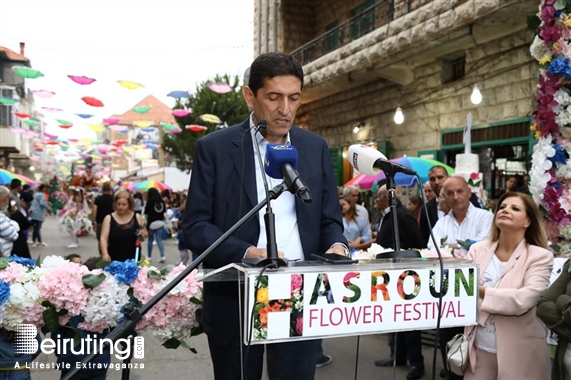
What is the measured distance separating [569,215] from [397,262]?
3.03 m

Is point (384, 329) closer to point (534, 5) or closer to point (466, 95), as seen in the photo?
point (534, 5)

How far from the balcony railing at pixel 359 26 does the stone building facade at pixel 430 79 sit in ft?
0.13

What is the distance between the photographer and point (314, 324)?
1.73 metres

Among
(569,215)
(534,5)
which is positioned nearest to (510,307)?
(569,215)

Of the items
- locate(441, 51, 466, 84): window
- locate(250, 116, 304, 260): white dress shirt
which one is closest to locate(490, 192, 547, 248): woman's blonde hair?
locate(250, 116, 304, 260): white dress shirt

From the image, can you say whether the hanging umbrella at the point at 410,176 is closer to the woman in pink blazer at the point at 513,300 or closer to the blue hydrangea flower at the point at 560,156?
the blue hydrangea flower at the point at 560,156

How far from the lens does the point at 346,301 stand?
1.74 metres

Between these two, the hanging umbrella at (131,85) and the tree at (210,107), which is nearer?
the hanging umbrella at (131,85)

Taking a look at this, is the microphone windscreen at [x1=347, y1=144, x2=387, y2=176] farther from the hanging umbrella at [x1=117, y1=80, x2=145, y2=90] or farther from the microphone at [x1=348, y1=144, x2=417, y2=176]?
the hanging umbrella at [x1=117, y1=80, x2=145, y2=90]

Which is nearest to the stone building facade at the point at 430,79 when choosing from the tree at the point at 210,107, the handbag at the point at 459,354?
the handbag at the point at 459,354

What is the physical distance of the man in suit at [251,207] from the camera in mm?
2156

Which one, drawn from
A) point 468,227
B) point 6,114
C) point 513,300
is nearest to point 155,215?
point 468,227

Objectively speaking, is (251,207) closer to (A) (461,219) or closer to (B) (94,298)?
(B) (94,298)

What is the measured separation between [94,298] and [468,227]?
12.2 feet
